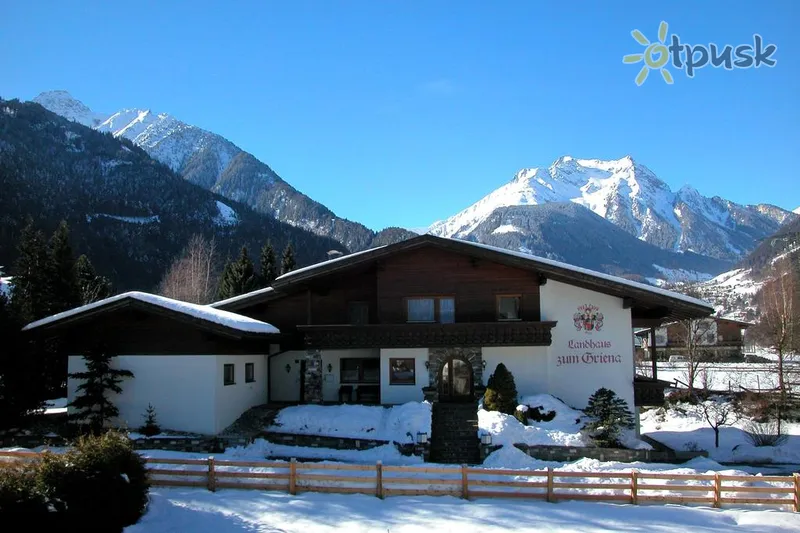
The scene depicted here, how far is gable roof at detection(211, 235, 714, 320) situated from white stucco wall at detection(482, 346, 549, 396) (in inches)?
113

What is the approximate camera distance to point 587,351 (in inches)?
922

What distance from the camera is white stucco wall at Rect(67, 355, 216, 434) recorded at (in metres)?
19.9

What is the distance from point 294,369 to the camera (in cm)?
2548

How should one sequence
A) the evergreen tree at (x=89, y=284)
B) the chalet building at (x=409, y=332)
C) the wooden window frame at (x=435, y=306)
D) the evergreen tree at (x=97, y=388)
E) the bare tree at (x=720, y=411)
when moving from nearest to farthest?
the evergreen tree at (x=97, y=388) < the chalet building at (x=409, y=332) < the wooden window frame at (x=435, y=306) < the bare tree at (x=720, y=411) < the evergreen tree at (x=89, y=284)

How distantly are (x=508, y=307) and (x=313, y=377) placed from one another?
778cm

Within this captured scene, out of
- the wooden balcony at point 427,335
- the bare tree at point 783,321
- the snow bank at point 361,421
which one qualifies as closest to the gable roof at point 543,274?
the wooden balcony at point 427,335

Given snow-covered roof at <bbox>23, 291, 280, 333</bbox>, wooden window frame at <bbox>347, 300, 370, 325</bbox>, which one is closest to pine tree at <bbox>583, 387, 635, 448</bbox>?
wooden window frame at <bbox>347, 300, 370, 325</bbox>

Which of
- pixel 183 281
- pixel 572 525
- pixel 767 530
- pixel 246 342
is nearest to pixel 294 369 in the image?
pixel 246 342

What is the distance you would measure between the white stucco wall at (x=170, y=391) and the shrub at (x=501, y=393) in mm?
8869

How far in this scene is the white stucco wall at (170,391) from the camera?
19906 mm

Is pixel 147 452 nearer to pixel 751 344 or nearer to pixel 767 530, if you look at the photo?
pixel 767 530

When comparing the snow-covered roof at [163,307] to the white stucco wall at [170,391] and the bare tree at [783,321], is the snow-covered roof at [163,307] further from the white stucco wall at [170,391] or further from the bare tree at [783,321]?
the bare tree at [783,321]

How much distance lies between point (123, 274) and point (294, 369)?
3037 inches

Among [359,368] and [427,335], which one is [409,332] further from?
[359,368]
